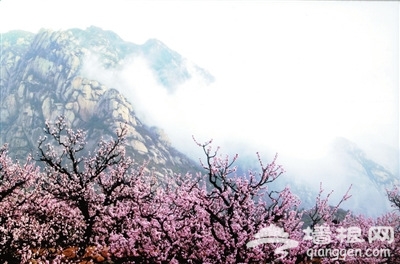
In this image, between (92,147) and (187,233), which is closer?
(187,233)

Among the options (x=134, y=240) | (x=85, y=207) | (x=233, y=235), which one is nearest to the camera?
(x=233, y=235)

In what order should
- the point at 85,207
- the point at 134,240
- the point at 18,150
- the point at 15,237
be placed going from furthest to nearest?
the point at 18,150, the point at 85,207, the point at 15,237, the point at 134,240

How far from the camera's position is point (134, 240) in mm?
15000

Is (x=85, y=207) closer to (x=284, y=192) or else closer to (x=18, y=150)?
(x=284, y=192)

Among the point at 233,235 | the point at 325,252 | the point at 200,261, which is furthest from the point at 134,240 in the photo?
the point at 325,252

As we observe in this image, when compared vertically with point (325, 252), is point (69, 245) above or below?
below

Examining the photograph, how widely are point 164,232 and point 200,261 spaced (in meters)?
1.88

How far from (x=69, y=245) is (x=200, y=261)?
539 inches

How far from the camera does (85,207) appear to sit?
817 inches

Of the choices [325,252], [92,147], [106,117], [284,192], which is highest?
[284,192]

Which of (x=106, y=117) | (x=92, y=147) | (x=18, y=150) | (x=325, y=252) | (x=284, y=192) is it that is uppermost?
(x=284, y=192)

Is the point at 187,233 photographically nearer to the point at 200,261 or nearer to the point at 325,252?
the point at 200,261

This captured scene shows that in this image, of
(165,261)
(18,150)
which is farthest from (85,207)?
(18,150)

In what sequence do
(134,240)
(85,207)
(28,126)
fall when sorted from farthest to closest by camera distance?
(28,126)
(85,207)
(134,240)
